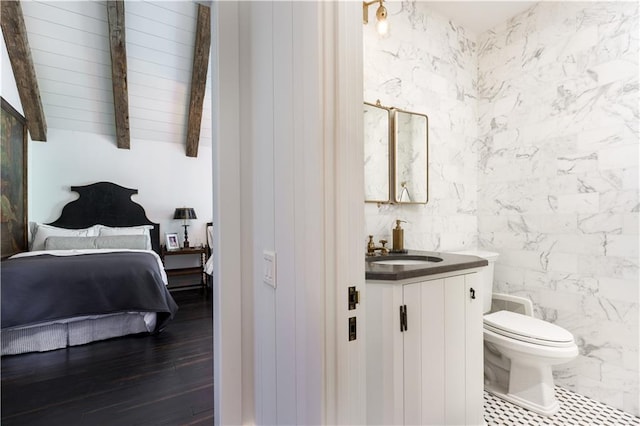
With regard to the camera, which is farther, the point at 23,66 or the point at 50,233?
the point at 50,233

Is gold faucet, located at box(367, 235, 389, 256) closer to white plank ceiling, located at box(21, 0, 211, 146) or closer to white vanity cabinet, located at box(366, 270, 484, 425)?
white vanity cabinet, located at box(366, 270, 484, 425)

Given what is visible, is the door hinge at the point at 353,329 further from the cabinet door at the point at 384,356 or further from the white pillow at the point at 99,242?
the white pillow at the point at 99,242

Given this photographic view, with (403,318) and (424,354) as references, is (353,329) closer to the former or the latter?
(403,318)

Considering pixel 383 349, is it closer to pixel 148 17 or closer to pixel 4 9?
pixel 148 17

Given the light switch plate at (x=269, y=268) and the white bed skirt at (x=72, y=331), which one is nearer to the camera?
the light switch plate at (x=269, y=268)

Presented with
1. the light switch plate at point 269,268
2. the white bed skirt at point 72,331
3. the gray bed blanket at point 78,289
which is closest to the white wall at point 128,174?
the gray bed blanket at point 78,289

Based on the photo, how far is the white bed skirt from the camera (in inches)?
102

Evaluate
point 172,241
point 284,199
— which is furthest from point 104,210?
point 284,199

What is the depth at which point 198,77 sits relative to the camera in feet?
13.1

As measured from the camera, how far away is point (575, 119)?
2021 mm

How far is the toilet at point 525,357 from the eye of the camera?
5.56 ft

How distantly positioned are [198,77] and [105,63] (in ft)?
3.46

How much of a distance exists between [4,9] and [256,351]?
162 inches

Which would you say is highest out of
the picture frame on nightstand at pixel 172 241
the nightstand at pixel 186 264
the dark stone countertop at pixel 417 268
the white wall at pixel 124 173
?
the white wall at pixel 124 173
